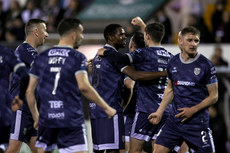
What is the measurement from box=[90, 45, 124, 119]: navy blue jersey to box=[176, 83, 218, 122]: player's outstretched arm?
117cm

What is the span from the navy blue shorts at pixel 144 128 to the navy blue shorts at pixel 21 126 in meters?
1.76

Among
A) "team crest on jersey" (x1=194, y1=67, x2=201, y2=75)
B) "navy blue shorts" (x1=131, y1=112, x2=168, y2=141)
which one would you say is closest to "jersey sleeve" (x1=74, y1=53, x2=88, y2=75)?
"team crest on jersey" (x1=194, y1=67, x2=201, y2=75)

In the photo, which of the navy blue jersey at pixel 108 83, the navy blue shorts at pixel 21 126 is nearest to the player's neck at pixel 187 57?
the navy blue jersey at pixel 108 83

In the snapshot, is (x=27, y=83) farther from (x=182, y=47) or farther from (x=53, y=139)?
(x=182, y=47)

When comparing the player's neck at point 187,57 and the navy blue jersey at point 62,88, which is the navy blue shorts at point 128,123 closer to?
the player's neck at point 187,57

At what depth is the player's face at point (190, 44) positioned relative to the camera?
8031mm

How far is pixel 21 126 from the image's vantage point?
30.3 feet

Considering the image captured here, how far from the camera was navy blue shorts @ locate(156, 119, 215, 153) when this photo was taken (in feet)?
25.8

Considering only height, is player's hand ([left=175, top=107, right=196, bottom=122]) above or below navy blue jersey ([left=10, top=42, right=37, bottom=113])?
below

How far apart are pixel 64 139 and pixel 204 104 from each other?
201 centimetres

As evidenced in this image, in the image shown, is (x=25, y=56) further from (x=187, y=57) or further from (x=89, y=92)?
(x=187, y=57)

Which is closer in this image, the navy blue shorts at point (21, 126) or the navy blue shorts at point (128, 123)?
the navy blue shorts at point (21, 126)

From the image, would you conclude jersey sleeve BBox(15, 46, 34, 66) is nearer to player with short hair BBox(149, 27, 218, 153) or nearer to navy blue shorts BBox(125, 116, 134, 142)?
navy blue shorts BBox(125, 116, 134, 142)

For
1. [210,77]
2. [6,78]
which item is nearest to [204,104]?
[210,77]
